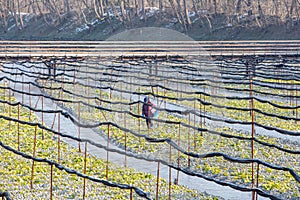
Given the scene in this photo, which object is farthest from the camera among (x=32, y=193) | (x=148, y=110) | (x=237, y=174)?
(x=148, y=110)

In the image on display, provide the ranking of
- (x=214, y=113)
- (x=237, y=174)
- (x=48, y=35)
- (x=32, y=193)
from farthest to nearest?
(x=48, y=35)
(x=214, y=113)
(x=237, y=174)
(x=32, y=193)

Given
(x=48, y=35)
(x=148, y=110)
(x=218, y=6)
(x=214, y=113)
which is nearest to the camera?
(x=148, y=110)

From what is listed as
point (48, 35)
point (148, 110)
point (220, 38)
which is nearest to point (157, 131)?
point (148, 110)

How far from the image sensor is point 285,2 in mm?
52250

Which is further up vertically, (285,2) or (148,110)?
(285,2)

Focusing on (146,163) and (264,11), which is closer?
(146,163)

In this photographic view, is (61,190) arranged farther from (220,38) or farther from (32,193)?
(220,38)

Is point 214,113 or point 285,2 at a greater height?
point 285,2

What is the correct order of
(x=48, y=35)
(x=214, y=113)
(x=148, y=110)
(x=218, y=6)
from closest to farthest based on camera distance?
(x=148, y=110)
(x=214, y=113)
(x=218, y=6)
(x=48, y=35)

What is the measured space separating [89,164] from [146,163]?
1.11 metres

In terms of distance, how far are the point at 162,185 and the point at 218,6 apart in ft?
161

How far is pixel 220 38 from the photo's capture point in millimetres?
51594

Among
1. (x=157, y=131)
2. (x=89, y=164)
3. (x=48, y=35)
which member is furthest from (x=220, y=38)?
(x=89, y=164)

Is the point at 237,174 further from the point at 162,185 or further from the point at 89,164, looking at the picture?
the point at 89,164
